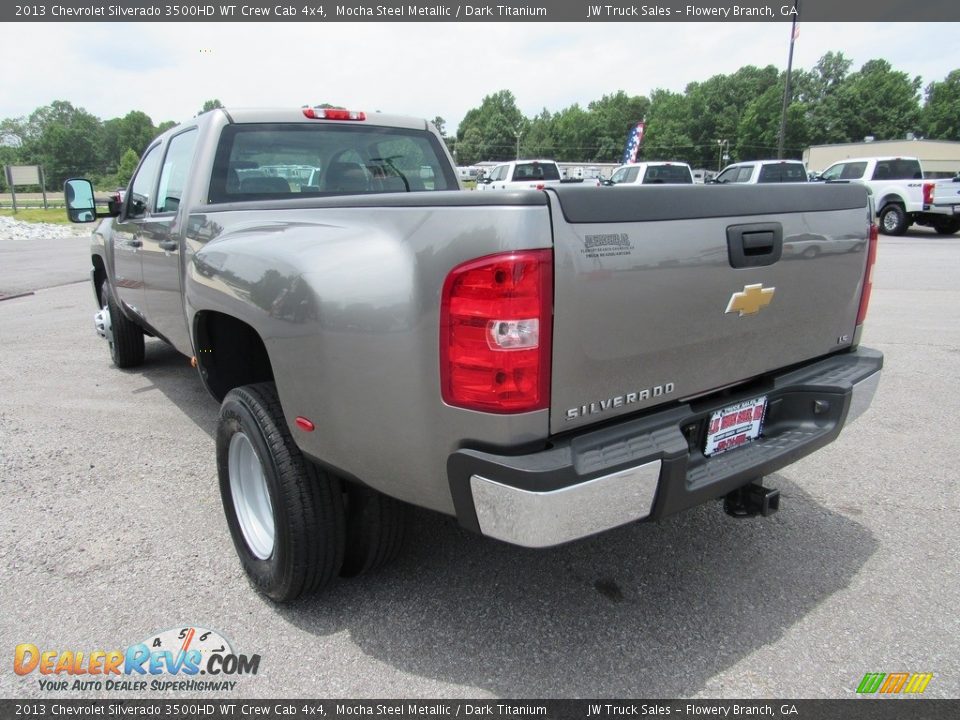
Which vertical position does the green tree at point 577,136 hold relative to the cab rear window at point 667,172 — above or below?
above

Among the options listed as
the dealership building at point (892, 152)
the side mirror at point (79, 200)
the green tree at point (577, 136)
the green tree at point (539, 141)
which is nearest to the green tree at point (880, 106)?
the dealership building at point (892, 152)

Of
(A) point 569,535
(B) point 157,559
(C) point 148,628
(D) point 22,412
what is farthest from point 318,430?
(D) point 22,412

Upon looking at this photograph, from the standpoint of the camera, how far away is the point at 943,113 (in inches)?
3214

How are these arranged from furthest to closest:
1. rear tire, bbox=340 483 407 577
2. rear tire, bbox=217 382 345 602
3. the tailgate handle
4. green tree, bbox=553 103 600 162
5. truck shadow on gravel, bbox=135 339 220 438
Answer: green tree, bbox=553 103 600 162 → truck shadow on gravel, bbox=135 339 220 438 → rear tire, bbox=340 483 407 577 → rear tire, bbox=217 382 345 602 → the tailgate handle

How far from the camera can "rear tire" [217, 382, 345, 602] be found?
2248 millimetres

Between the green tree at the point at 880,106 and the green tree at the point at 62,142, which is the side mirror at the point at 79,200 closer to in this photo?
the green tree at the point at 62,142

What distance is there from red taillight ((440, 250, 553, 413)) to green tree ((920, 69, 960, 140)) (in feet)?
337

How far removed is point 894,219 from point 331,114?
1877 centimetres

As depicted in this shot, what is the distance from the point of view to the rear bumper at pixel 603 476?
1710 millimetres

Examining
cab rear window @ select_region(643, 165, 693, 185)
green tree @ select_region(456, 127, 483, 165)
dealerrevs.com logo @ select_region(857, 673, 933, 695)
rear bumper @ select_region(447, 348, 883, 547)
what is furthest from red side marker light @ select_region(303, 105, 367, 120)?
green tree @ select_region(456, 127, 483, 165)

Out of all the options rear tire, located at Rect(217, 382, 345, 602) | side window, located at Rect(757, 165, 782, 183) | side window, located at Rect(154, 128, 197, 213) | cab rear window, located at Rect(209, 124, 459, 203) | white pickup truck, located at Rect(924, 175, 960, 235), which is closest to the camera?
rear tire, located at Rect(217, 382, 345, 602)

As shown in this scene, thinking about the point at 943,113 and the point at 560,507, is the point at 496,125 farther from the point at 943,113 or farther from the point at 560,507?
the point at 560,507

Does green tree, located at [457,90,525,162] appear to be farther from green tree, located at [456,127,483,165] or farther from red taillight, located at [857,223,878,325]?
red taillight, located at [857,223,878,325]

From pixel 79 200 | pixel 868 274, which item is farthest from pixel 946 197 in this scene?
pixel 79 200
